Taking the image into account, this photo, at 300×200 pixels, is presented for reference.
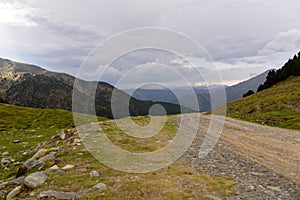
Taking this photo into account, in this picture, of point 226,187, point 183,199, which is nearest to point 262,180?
point 226,187

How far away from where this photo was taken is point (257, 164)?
16234 mm

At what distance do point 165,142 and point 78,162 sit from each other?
8.90 metres

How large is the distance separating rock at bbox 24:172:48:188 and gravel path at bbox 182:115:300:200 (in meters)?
8.68

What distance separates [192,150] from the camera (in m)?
19.6

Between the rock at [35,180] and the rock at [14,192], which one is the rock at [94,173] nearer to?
the rock at [35,180]

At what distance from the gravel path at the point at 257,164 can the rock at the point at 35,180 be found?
868cm

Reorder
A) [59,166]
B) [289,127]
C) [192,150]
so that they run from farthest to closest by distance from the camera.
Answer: [289,127]
[192,150]
[59,166]

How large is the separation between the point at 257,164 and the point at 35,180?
1314 cm

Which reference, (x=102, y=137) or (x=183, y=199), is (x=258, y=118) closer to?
(x=102, y=137)

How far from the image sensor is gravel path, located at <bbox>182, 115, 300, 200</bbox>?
39.0 ft

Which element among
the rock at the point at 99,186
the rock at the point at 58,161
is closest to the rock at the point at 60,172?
the rock at the point at 58,161

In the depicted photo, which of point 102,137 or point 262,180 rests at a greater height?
point 102,137

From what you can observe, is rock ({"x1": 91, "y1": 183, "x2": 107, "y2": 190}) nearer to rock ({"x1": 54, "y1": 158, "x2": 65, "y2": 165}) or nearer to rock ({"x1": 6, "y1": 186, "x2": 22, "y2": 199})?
rock ({"x1": 6, "y1": 186, "x2": 22, "y2": 199})

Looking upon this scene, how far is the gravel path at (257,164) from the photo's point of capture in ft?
39.0
